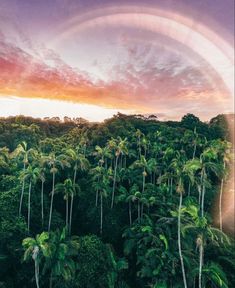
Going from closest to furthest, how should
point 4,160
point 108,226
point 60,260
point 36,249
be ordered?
point 36,249, point 60,260, point 108,226, point 4,160

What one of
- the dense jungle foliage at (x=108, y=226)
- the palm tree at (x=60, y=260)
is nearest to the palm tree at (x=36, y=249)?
the dense jungle foliage at (x=108, y=226)

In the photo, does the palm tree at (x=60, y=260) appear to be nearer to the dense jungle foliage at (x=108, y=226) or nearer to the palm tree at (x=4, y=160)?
the dense jungle foliage at (x=108, y=226)

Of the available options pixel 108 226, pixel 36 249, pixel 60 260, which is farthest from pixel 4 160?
pixel 36 249

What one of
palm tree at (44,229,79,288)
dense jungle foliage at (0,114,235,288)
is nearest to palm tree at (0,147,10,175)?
dense jungle foliage at (0,114,235,288)

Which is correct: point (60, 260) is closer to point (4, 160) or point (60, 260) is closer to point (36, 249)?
point (36, 249)

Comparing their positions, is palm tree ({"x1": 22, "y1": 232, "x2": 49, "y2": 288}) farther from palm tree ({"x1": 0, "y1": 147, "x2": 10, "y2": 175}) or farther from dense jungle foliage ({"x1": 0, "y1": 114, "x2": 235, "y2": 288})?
palm tree ({"x1": 0, "y1": 147, "x2": 10, "y2": 175})

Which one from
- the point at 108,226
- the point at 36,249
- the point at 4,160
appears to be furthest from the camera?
the point at 4,160

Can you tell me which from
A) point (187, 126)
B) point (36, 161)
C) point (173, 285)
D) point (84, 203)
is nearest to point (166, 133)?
point (187, 126)

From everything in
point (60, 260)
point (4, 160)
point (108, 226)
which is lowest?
point (108, 226)
